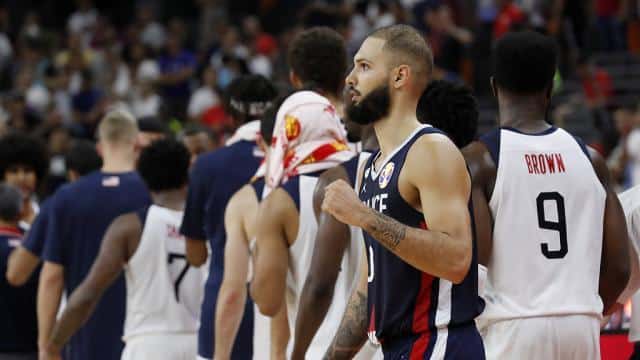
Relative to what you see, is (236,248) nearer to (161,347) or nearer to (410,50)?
(161,347)

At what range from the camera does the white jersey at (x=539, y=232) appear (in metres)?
5.88

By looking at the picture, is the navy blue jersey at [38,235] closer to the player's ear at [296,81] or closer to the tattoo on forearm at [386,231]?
the player's ear at [296,81]

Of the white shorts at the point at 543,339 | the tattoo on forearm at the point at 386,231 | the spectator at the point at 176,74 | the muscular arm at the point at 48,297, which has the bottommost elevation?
the spectator at the point at 176,74

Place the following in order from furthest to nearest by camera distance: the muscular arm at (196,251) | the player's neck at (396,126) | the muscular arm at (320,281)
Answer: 1. the muscular arm at (196,251)
2. the muscular arm at (320,281)
3. the player's neck at (396,126)

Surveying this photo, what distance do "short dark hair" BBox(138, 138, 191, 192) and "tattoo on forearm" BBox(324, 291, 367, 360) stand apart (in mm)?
3071

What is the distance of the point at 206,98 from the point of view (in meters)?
22.6

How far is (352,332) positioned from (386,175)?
0.82 m

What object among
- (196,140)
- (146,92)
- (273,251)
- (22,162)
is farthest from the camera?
(146,92)

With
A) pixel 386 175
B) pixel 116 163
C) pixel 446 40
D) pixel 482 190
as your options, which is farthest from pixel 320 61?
pixel 446 40

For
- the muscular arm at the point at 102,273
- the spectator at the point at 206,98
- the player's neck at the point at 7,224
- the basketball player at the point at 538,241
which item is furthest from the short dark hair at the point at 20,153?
the spectator at the point at 206,98

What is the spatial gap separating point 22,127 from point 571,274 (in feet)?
47.9

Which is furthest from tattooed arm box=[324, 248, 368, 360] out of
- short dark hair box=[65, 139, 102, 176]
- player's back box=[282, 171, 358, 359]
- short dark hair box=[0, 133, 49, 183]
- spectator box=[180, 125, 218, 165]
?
short dark hair box=[0, 133, 49, 183]

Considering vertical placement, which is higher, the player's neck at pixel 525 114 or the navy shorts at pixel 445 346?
the player's neck at pixel 525 114

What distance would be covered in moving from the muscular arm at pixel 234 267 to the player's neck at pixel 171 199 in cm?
100
